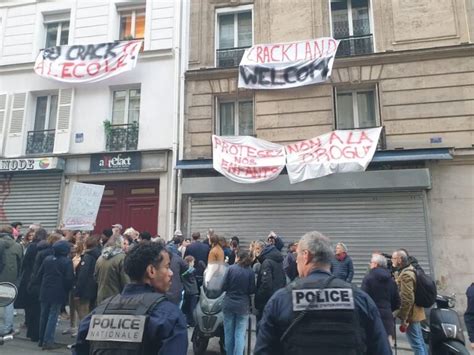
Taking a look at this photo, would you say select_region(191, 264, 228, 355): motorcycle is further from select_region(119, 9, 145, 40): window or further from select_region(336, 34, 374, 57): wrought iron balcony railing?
select_region(119, 9, 145, 40): window

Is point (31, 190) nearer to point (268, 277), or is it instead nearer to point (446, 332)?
point (268, 277)

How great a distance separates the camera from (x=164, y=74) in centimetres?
1269

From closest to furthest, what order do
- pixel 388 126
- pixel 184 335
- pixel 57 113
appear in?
pixel 184 335
pixel 388 126
pixel 57 113

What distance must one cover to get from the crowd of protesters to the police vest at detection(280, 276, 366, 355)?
258cm

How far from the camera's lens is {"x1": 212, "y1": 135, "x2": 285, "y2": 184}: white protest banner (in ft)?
34.9

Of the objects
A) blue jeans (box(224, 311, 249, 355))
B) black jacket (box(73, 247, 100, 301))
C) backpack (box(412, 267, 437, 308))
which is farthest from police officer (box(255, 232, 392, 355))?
black jacket (box(73, 247, 100, 301))

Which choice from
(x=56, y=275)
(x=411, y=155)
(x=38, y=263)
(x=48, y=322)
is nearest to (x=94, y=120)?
(x=38, y=263)

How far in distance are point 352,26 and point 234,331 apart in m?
9.72

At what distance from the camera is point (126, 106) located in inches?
511

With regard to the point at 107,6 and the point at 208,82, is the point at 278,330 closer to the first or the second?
the point at 208,82

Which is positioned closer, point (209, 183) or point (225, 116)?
point (209, 183)

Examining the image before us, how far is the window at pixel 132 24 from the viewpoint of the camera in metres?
13.5

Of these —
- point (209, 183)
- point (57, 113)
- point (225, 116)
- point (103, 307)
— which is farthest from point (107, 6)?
point (103, 307)

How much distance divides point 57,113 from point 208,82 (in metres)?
5.13
